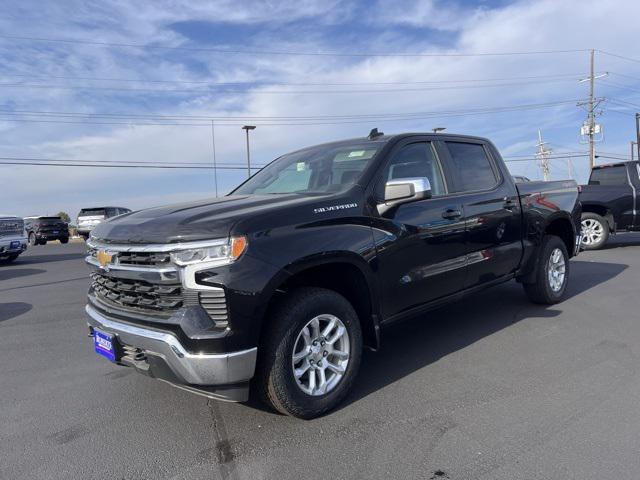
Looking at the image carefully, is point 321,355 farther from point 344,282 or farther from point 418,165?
point 418,165

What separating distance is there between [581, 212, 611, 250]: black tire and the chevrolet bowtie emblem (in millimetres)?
10481

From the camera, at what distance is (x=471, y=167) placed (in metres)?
4.73

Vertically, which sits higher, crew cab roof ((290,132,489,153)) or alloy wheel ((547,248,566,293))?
crew cab roof ((290,132,489,153))

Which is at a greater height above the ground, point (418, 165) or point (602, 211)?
point (418, 165)

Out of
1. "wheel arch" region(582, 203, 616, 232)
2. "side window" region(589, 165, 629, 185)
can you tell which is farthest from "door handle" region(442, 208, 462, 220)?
"side window" region(589, 165, 629, 185)

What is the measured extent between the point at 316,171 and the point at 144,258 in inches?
67.9

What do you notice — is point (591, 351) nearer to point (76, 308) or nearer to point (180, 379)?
point (180, 379)

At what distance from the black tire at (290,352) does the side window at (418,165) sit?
119cm

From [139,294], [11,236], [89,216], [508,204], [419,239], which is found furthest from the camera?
[89,216]

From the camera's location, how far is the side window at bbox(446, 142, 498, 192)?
14.7 feet

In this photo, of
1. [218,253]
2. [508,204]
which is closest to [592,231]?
[508,204]

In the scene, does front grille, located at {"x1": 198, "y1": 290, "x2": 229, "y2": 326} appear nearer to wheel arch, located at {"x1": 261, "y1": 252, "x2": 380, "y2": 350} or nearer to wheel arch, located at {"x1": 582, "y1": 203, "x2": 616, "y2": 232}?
wheel arch, located at {"x1": 261, "y1": 252, "x2": 380, "y2": 350}

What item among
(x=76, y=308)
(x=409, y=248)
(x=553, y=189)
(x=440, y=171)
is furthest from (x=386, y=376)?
(x=76, y=308)

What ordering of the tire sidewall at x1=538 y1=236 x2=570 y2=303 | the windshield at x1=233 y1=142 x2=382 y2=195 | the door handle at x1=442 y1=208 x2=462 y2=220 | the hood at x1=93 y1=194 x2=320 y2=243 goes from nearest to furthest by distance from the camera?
the hood at x1=93 y1=194 x2=320 y2=243 < the windshield at x1=233 y1=142 x2=382 y2=195 < the door handle at x1=442 y1=208 x2=462 y2=220 < the tire sidewall at x1=538 y1=236 x2=570 y2=303
